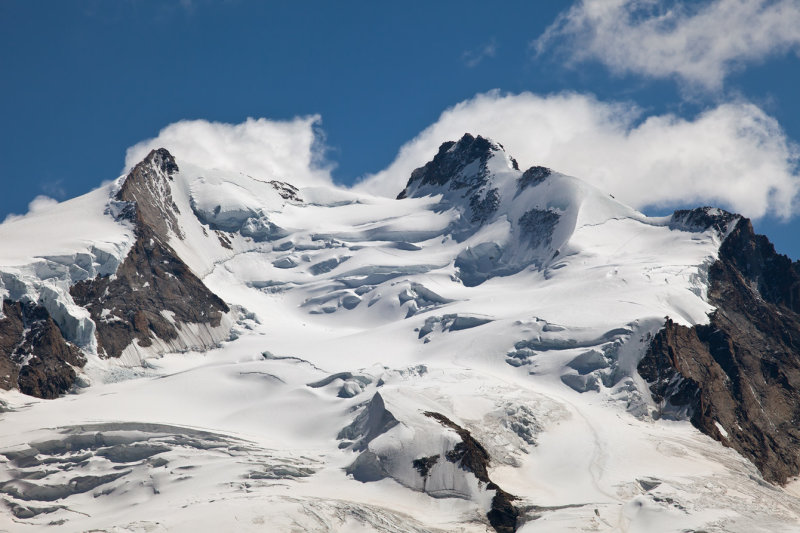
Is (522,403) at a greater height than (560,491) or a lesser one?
greater

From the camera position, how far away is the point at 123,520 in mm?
157625

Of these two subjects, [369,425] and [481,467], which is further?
[369,425]

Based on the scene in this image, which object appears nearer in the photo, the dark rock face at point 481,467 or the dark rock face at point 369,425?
the dark rock face at point 481,467

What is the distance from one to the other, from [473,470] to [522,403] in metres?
28.5

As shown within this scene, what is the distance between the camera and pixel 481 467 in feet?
556

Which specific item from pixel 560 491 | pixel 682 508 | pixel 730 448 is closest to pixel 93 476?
pixel 560 491

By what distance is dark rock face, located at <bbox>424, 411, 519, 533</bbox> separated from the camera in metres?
162

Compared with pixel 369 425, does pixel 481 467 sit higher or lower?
lower

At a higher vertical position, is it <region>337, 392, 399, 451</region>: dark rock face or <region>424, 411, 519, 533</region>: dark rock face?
<region>337, 392, 399, 451</region>: dark rock face

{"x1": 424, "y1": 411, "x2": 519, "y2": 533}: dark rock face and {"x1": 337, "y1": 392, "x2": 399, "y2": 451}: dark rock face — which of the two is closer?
{"x1": 424, "y1": 411, "x2": 519, "y2": 533}: dark rock face

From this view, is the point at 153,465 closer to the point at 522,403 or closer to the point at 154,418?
the point at 154,418

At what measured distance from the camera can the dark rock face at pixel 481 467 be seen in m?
162

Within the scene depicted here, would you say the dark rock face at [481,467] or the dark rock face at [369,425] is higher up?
the dark rock face at [369,425]

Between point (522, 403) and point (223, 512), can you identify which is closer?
point (223, 512)
